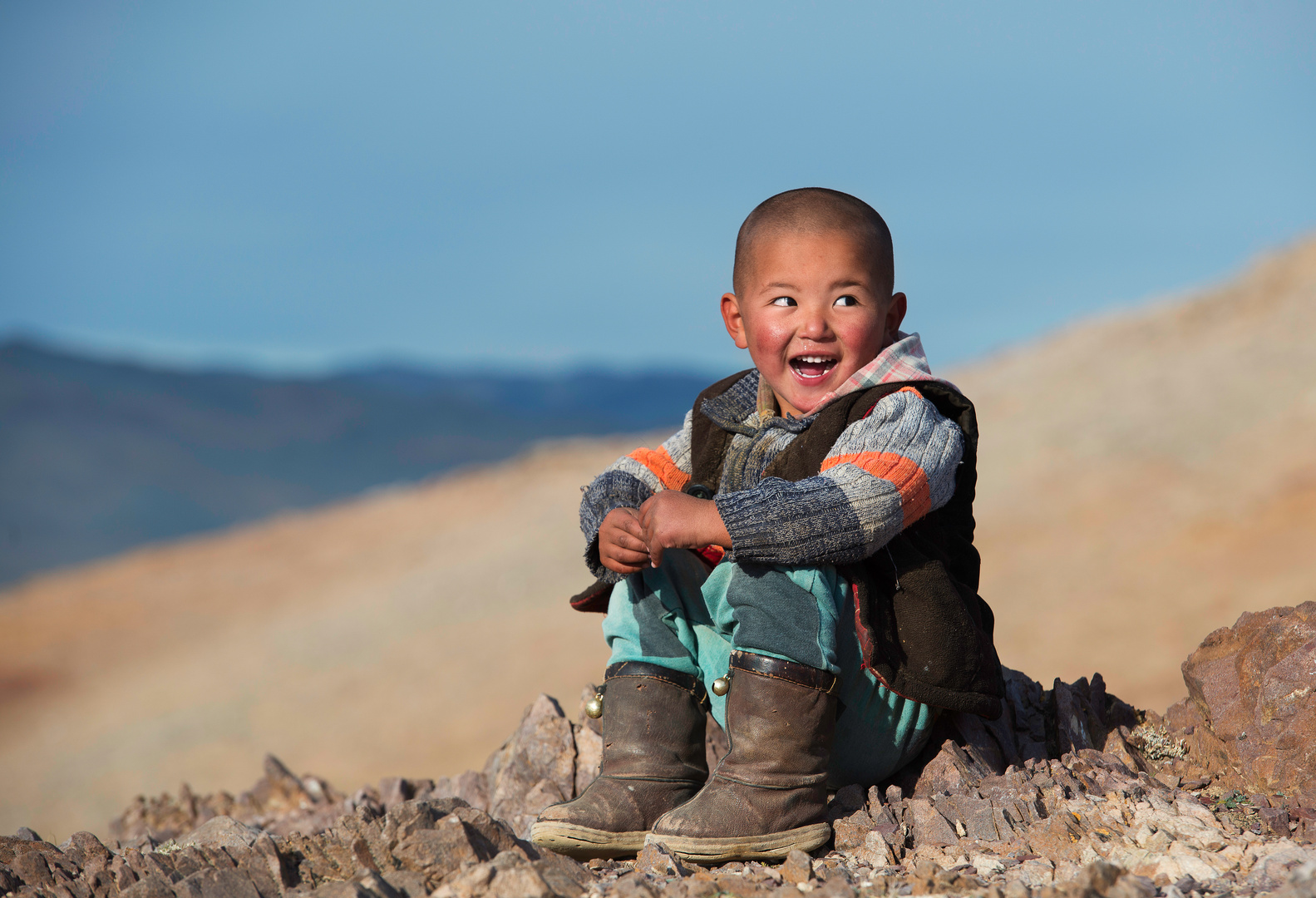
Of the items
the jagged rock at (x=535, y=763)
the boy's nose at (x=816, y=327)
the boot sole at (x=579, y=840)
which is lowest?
the boot sole at (x=579, y=840)

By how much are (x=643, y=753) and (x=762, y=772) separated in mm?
361

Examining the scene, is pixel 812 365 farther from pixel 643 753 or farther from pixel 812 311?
pixel 643 753

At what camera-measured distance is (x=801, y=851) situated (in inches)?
100.0

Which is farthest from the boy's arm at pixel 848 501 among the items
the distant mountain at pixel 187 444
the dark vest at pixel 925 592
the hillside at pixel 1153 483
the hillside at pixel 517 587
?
the distant mountain at pixel 187 444

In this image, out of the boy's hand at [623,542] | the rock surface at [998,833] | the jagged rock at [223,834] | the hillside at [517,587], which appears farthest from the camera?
the hillside at [517,587]

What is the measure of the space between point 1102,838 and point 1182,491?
1378cm

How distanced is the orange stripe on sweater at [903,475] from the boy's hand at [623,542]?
0.51 meters

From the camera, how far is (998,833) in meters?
2.68

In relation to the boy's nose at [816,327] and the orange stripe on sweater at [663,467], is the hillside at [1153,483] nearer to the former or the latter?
the orange stripe on sweater at [663,467]

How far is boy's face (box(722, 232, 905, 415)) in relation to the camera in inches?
116

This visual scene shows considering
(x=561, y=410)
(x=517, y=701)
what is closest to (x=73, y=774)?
(x=517, y=701)

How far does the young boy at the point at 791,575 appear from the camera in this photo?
2543 mm

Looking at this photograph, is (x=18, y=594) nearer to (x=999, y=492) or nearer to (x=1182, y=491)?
(x=999, y=492)

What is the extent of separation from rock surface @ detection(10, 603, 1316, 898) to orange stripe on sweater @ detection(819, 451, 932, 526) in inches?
30.8
